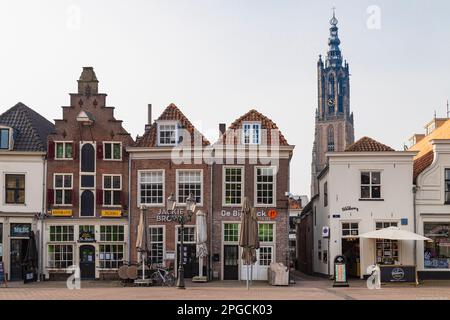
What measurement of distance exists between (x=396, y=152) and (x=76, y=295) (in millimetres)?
18441

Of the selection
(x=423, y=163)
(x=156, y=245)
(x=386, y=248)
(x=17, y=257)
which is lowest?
(x=17, y=257)

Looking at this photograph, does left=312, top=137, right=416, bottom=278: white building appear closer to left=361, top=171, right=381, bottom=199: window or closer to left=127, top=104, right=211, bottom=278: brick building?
left=361, top=171, right=381, bottom=199: window

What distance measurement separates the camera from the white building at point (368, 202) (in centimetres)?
3647

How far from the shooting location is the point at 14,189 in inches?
1474

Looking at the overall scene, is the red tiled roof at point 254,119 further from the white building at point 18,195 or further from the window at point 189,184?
the white building at point 18,195

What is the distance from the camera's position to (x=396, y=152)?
3656 cm

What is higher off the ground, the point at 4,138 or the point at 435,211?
the point at 4,138

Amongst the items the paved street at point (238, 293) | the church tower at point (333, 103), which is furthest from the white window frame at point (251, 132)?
the church tower at point (333, 103)

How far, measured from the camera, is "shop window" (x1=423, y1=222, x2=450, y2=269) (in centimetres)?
3653

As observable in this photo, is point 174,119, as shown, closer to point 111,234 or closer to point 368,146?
point 111,234

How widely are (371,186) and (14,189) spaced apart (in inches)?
722

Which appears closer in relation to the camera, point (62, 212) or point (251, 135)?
point (62, 212)

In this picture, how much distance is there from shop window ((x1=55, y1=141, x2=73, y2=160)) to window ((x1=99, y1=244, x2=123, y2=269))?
4978mm

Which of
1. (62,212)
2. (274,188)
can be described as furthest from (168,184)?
(62,212)
